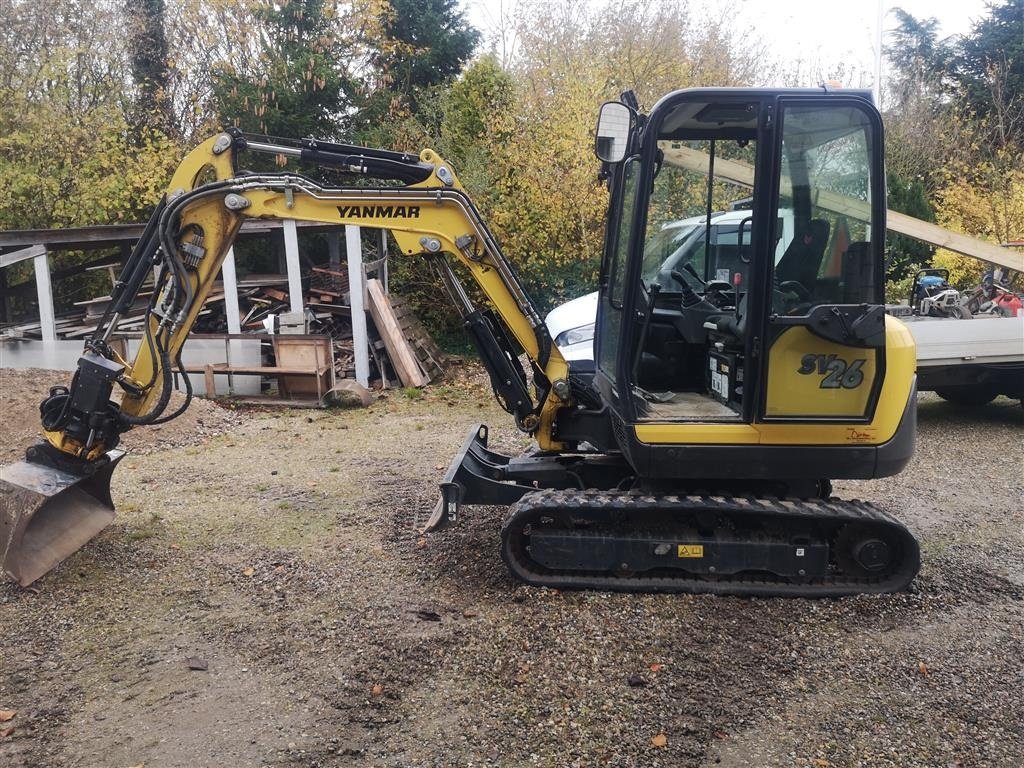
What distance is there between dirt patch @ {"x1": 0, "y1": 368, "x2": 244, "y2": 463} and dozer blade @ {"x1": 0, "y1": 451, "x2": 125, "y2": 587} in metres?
3.08

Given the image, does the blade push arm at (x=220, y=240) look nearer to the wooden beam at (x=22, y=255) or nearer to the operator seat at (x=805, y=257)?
the operator seat at (x=805, y=257)

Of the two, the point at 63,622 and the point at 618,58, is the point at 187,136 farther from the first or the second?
the point at 63,622

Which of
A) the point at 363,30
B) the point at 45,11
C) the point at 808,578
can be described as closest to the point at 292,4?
the point at 363,30

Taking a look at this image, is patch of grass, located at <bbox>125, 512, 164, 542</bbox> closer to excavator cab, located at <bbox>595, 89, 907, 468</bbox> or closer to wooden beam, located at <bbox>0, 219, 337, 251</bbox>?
excavator cab, located at <bbox>595, 89, 907, 468</bbox>

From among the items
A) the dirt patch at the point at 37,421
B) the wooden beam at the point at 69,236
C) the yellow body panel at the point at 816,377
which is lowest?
the dirt patch at the point at 37,421

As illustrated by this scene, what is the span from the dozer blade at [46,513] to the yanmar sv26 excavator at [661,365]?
15 millimetres

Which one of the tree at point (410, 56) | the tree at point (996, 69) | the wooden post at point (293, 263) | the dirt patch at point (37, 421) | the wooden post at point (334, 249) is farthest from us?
the tree at point (996, 69)

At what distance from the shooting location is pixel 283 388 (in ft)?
34.6

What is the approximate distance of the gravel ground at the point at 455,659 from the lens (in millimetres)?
3084

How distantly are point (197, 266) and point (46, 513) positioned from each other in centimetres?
167

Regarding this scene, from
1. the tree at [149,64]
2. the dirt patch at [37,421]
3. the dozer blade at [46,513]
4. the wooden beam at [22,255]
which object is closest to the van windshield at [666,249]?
the dozer blade at [46,513]

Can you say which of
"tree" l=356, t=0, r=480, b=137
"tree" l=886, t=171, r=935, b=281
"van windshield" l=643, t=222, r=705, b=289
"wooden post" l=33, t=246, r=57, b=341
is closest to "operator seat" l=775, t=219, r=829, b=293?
"van windshield" l=643, t=222, r=705, b=289

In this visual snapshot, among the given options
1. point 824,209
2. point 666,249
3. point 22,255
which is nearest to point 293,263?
point 22,255

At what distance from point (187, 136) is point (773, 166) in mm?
16454
